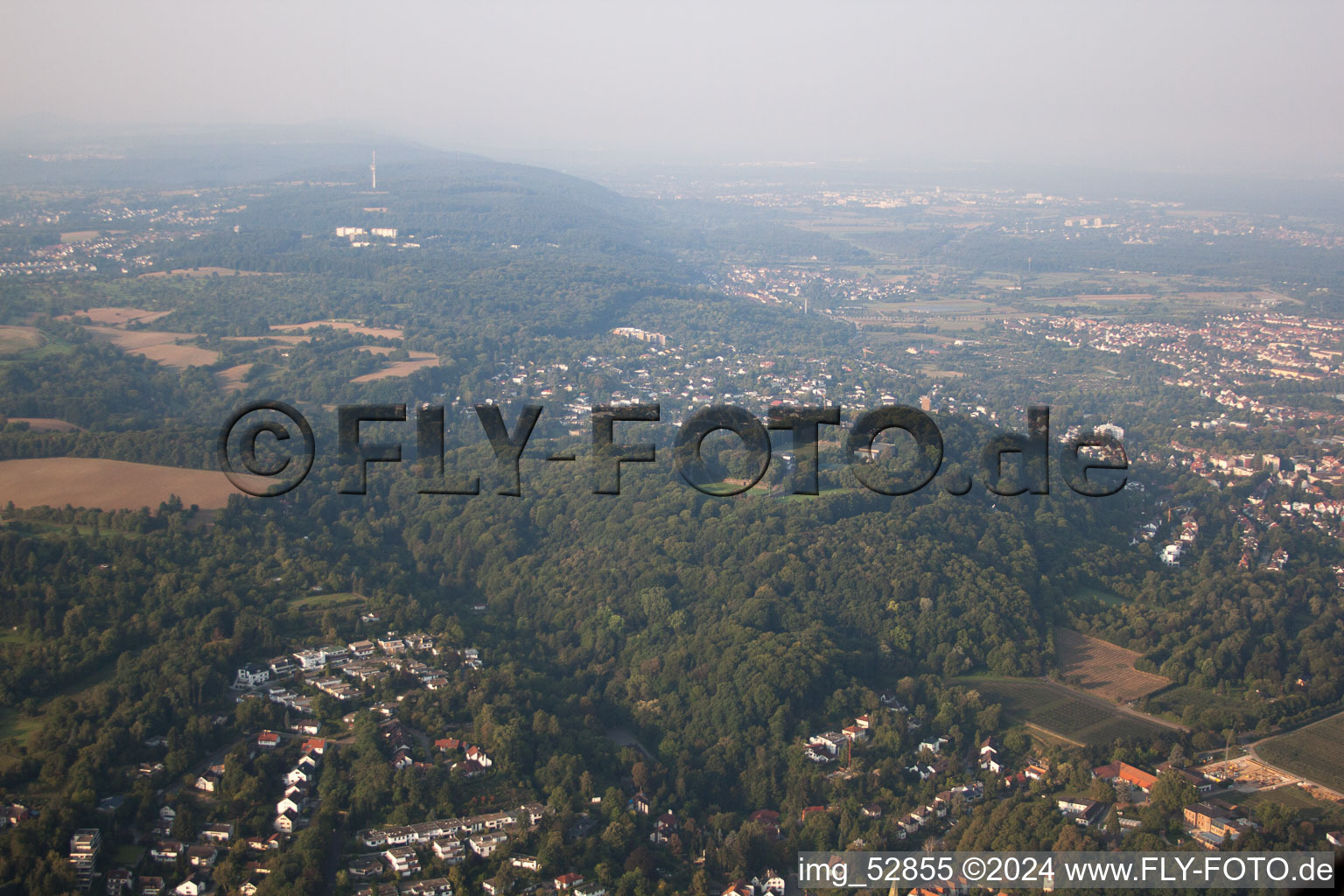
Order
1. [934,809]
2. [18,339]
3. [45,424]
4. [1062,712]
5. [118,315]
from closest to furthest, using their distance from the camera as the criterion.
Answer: [934,809]
[1062,712]
[45,424]
[18,339]
[118,315]

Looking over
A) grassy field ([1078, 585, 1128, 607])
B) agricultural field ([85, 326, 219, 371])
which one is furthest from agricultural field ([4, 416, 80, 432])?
grassy field ([1078, 585, 1128, 607])

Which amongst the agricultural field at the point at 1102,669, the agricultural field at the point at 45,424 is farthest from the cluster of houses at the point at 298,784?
the agricultural field at the point at 45,424

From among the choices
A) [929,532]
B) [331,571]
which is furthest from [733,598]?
[331,571]

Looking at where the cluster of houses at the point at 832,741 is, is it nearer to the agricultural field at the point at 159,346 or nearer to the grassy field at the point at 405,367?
the grassy field at the point at 405,367

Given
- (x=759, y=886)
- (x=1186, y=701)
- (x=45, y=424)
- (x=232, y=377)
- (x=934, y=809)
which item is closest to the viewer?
(x=759, y=886)

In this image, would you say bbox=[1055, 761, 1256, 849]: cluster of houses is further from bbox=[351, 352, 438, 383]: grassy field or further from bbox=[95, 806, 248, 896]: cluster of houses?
bbox=[351, 352, 438, 383]: grassy field

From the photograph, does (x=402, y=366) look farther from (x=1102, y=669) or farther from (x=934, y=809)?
(x=934, y=809)

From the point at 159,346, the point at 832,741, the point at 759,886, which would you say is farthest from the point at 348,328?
the point at 759,886
